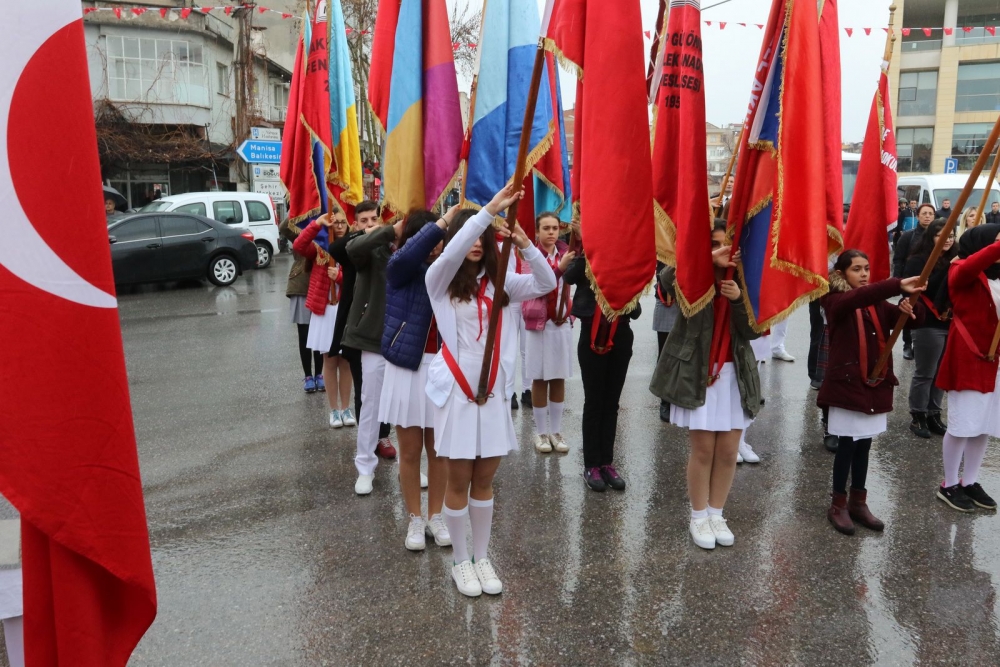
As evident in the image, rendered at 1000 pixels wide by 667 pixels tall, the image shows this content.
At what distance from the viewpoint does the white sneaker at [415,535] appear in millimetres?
4203

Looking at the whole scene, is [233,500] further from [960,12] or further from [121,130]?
[960,12]

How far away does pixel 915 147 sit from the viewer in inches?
1544

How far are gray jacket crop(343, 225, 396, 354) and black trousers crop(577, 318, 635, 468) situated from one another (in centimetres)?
146

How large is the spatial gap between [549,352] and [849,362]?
7.04ft

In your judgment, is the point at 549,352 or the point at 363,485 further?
the point at 549,352

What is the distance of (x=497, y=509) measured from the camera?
4.80 meters

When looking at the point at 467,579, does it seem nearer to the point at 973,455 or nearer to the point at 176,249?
the point at 973,455

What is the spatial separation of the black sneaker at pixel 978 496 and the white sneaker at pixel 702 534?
1897 millimetres

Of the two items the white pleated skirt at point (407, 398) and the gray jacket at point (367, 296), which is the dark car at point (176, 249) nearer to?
the gray jacket at point (367, 296)

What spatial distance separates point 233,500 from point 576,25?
3.59 meters

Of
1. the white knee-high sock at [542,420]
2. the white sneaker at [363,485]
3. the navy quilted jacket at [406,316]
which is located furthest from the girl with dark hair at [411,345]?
the white knee-high sock at [542,420]

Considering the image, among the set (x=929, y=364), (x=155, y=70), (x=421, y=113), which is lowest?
(x=929, y=364)

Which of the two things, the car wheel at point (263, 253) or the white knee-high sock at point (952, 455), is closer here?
the white knee-high sock at point (952, 455)

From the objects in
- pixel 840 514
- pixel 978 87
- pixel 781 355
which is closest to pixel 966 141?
pixel 978 87
